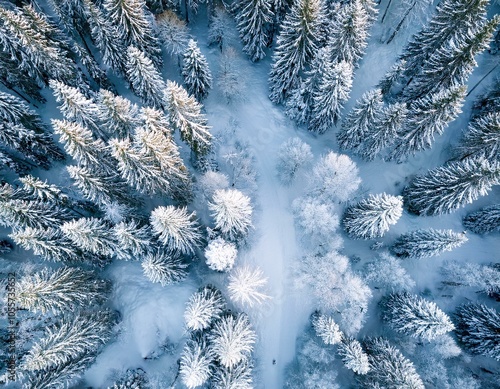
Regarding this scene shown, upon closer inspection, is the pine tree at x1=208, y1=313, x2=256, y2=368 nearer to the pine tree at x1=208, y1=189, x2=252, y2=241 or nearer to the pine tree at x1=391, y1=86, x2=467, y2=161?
the pine tree at x1=208, y1=189, x2=252, y2=241

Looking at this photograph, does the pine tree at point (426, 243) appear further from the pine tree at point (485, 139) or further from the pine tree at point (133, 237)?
the pine tree at point (133, 237)

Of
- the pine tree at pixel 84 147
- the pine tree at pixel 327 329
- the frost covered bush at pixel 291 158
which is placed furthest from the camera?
→ the frost covered bush at pixel 291 158

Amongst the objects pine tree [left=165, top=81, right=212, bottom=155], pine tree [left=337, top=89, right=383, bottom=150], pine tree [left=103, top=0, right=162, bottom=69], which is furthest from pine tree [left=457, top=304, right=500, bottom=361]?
pine tree [left=103, top=0, right=162, bottom=69]

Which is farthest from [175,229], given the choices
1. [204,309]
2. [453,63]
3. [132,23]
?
[453,63]

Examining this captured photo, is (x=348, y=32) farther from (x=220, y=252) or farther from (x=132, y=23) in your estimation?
(x=220, y=252)

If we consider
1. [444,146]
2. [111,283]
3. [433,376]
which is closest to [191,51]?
[111,283]

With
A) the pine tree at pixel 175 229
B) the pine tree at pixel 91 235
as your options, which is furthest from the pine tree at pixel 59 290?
→ the pine tree at pixel 175 229
